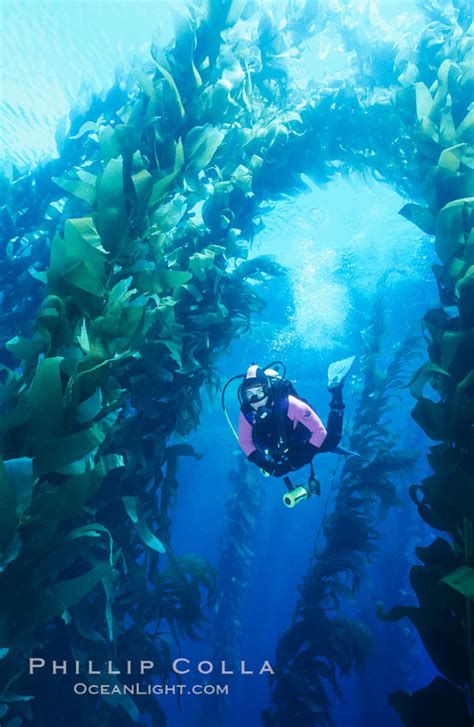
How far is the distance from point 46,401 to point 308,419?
2423 mm

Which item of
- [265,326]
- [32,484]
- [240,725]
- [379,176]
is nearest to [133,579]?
[32,484]

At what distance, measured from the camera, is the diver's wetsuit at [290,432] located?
11.3 ft

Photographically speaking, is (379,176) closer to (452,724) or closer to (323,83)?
(323,83)

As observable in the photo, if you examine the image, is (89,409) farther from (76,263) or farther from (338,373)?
(338,373)

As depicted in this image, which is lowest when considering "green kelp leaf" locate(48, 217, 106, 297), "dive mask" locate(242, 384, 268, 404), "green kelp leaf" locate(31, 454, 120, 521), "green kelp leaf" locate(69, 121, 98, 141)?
"dive mask" locate(242, 384, 268, 404)

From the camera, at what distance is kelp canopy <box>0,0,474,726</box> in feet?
5.31

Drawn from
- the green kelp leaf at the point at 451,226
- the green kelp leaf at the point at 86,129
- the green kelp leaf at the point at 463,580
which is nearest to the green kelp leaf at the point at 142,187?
the green kelp leaf at the point at 451,226

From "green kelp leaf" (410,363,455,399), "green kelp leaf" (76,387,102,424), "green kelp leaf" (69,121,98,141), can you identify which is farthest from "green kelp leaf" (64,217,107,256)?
"green kelp leaf" (69,121,98,141)

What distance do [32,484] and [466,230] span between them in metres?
2.76

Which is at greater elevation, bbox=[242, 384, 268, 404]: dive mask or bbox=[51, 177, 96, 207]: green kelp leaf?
bbox=[51, 177, 96, 207]: green kelp leaf

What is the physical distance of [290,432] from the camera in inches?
141

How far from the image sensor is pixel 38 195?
4.62 metres

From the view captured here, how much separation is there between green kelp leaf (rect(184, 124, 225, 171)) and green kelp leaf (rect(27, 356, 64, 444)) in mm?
2044

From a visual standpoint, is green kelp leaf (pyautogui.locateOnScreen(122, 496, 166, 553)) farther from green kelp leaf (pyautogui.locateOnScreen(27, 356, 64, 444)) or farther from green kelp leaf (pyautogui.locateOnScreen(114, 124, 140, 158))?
green kelp leaf (pyautogui.locateOnScreen(114, 124, 140, 158))
